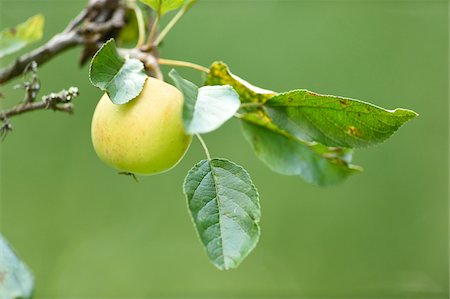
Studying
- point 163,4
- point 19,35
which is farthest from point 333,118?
point 19,35

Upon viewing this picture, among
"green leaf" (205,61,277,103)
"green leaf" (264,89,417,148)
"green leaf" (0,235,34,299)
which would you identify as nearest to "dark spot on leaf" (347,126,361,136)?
"green leaf" (264,89,417,148)

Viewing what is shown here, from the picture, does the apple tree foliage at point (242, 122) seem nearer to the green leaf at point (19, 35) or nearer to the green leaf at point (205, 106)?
the green leaf at point (205, 106)

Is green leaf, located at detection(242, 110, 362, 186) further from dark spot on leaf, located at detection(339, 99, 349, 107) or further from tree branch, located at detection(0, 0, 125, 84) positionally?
tree branch, located at detection(0, 0, 125, 84)

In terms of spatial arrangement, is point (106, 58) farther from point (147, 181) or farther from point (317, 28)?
point (317, 28)

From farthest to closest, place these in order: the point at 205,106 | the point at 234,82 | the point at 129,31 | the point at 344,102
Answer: the point at 129,31 → the point at 234,82 → the point at 344,102 → the point at 205,106

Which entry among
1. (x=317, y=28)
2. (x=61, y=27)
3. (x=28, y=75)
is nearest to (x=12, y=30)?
(x=28, y=75)

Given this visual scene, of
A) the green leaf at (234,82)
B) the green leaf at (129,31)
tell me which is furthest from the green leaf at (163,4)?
the green leaf at (129,31)

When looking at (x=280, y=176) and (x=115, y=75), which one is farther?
(x=280, y=176)

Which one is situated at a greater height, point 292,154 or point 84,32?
point 84,32

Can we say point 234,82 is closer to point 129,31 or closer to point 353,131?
point 353,131
